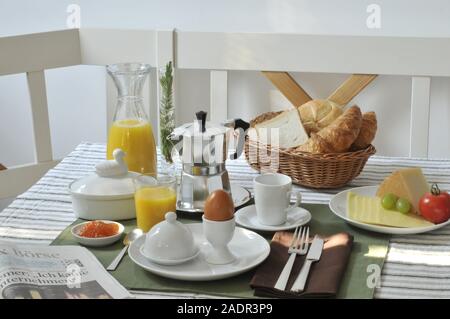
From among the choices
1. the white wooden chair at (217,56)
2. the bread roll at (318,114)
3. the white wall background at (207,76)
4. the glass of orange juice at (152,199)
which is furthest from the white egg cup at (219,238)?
the white wall background at (207,76)

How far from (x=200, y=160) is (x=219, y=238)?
25cm

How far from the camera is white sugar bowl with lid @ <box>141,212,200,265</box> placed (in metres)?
1.07

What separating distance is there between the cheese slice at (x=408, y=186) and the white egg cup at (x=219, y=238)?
343 millimetres

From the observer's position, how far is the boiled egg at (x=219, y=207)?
3.53ft

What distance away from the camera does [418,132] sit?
1.91 meters

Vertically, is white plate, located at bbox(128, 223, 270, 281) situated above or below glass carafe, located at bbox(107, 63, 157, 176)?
below

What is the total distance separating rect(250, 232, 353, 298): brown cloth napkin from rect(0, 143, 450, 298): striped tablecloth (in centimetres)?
6

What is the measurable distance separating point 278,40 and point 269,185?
31.6 inches

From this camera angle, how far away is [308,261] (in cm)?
110

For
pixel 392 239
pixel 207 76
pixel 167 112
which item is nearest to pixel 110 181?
pixel 167 112

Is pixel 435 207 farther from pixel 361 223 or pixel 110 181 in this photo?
pixel 110 181

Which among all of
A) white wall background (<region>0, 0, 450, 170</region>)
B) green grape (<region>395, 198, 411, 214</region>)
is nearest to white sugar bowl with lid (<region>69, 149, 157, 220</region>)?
green grape (<region>395, 198, 411, 214</region>)

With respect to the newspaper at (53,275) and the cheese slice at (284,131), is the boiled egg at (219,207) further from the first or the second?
the cheese slice at (284,131)

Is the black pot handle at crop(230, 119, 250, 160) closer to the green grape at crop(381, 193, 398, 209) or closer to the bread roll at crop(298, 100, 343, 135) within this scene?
the bread roll at crop(298, 100, 343, 135)
